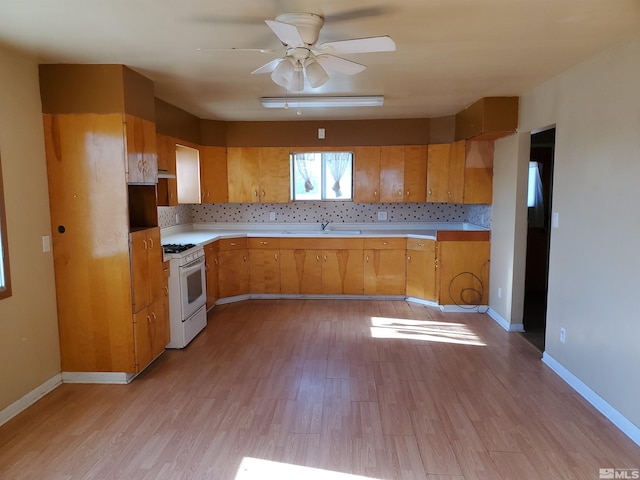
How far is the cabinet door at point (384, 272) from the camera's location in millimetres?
5453

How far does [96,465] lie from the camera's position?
228 cm

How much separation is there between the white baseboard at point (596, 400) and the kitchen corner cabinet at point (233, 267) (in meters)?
3.62

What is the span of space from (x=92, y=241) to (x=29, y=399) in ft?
3.86

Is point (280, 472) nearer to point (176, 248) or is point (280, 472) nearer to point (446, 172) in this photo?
point (176, 248)

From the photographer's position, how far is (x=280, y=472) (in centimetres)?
222

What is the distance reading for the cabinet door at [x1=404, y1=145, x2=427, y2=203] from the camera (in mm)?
5508

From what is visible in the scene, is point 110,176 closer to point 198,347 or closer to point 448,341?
point 198,347

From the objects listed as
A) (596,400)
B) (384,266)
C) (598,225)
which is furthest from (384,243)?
(596,400)

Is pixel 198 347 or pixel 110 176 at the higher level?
pixel 110 176

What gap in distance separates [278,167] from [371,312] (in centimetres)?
232

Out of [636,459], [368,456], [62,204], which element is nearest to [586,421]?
[636,459]

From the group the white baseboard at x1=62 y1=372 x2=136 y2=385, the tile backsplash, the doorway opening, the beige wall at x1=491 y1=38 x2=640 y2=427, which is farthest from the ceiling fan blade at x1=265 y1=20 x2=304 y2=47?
the doorway opening

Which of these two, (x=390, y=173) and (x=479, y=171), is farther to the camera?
(x=390, y=173)

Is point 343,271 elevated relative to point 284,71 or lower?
lower
